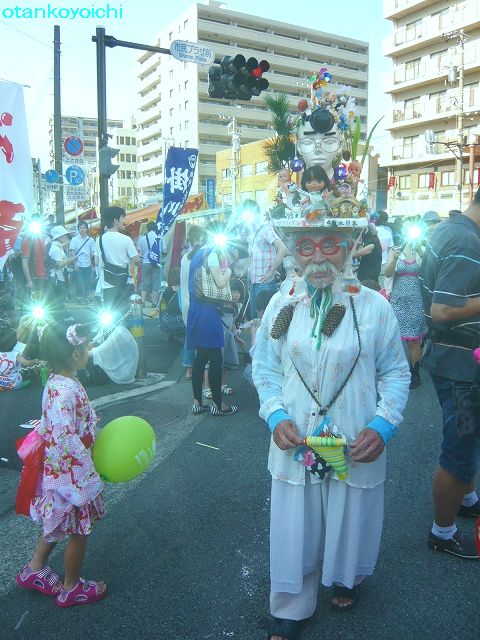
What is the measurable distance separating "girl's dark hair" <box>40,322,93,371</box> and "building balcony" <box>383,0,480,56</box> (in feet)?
133

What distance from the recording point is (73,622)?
8.08 feet

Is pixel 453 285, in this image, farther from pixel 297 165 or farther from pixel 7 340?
pixel 7 340

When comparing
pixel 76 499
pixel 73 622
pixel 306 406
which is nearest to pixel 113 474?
pixel 76 499

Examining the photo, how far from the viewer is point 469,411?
2.47 meters

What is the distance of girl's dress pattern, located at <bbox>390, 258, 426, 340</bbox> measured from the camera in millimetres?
6230

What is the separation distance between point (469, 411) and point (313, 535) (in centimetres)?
90

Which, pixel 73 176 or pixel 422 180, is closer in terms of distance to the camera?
pixel 73 176

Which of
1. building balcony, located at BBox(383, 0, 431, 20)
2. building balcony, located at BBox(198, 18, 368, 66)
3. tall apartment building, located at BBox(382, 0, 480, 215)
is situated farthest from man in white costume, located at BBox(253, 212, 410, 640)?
building balcony, located at BBox(198, 18, 368, 66)

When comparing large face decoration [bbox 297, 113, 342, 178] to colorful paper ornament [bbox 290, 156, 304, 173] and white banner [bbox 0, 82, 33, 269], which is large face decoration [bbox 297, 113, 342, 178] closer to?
colorful paper ornament [bbox 290, 156, 304, 173]

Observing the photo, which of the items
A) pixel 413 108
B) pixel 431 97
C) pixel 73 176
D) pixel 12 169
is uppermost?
pixel 431 97

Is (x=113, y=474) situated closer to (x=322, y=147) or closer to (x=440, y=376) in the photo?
(x=440, y=376)

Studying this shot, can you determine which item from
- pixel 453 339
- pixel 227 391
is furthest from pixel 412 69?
pixel 453 339

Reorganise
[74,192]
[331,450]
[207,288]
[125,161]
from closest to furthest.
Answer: [331,450] → [207,288] → [74,192] → [125,161]

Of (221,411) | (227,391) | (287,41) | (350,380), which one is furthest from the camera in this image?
(287,41)
